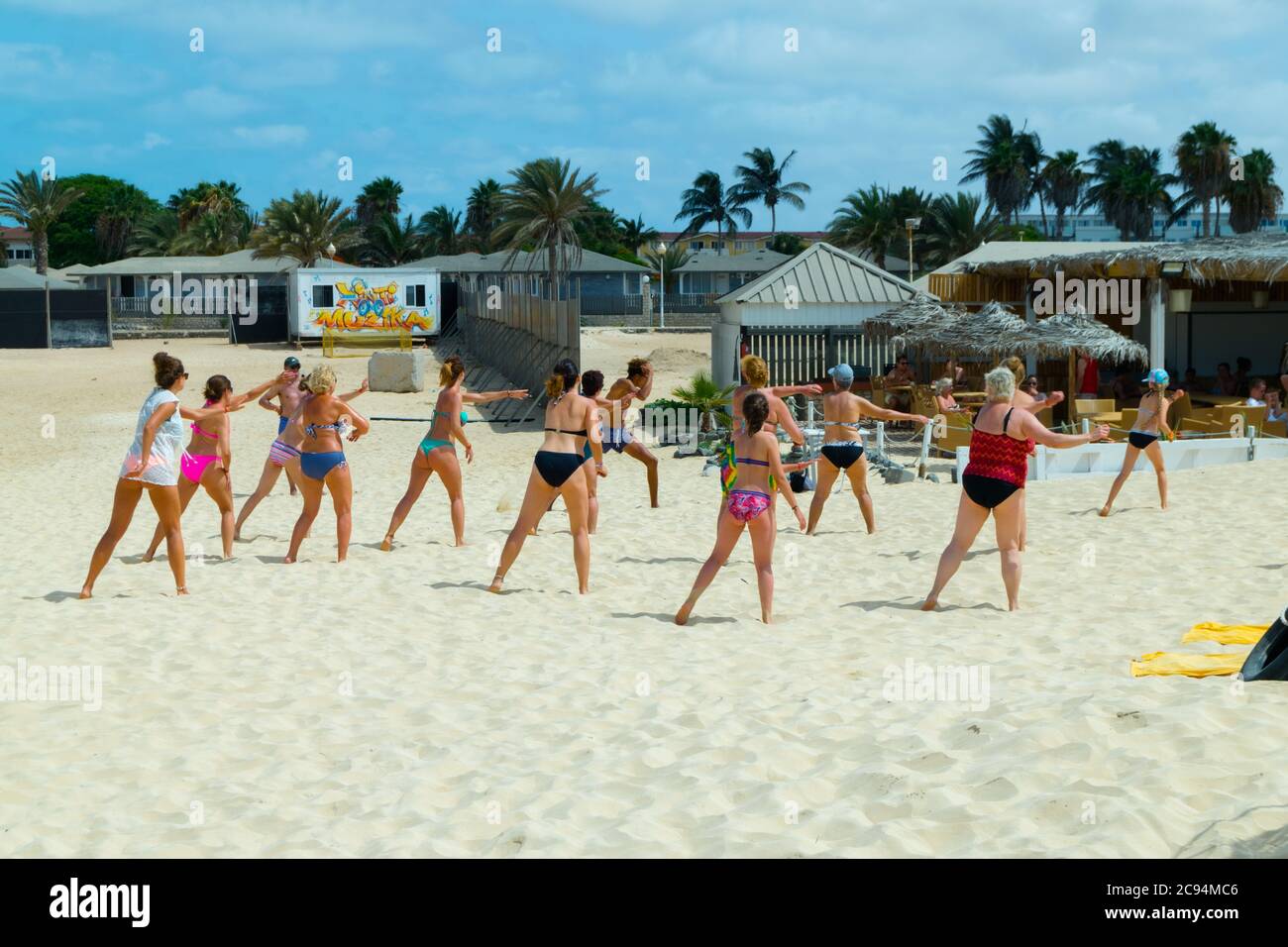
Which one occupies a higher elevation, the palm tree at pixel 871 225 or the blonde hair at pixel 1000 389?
the palm tree at pixel 871 225

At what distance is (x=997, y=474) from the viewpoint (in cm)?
727

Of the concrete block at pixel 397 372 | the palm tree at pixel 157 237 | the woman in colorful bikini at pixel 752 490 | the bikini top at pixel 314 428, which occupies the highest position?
the palm tree at pixel 157 237

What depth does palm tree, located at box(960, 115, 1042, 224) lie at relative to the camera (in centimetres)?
7575

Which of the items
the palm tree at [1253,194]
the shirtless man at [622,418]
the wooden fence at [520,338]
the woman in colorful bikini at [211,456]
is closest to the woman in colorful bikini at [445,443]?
the woman in colorful bikini at [211,456]

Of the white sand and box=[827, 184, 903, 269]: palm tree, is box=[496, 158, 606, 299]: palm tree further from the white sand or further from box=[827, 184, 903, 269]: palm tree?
the white sand

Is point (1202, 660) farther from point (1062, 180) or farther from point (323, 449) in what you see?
point (1062, 180)

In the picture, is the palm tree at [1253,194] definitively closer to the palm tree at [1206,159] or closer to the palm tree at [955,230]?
the palm tree at [1206,159]

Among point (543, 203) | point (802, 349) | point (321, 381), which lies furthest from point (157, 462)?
point (543, 203)

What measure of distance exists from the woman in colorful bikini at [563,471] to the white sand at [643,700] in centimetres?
28

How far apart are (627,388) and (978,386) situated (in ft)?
34.7

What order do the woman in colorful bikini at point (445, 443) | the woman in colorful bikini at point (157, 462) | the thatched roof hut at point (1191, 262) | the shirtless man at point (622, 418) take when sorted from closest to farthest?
the woman in colorful bikini at point (157, 462), the woman in colorful bikini at point (445, 443), the shirtless man at point (622, 418), the thatched roof hut at point (1191, 262)

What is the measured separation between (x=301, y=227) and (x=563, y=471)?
46.8 m

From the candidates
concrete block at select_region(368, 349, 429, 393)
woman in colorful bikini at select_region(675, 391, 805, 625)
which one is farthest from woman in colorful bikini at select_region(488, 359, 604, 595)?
concrete block at select_region(368, 349, 429, 393)

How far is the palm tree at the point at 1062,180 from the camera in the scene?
251 feet
